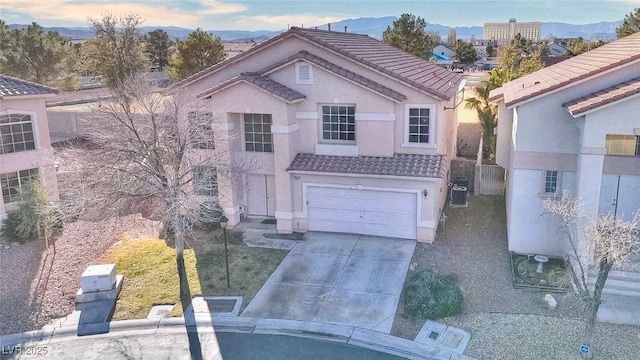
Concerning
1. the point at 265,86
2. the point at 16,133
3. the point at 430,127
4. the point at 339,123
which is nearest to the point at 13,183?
the point at 16,133

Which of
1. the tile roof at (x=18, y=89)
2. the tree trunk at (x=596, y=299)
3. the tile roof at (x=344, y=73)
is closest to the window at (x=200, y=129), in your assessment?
the tile roof at (x=344, y=73)

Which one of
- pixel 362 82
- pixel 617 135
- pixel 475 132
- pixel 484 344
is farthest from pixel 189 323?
pixel 475 132

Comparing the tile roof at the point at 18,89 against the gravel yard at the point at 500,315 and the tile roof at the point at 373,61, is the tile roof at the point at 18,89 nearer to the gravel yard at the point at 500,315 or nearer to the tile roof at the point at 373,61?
the tile roof at the point at 373,61

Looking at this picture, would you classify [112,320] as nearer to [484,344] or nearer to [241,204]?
[241,204]

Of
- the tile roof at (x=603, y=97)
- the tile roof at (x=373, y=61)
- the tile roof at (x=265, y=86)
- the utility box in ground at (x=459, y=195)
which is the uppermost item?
the tile roof at (x=373, y=61)

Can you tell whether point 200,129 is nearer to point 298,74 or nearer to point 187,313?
point 298,74

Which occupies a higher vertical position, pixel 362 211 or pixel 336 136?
pixel 336 136
